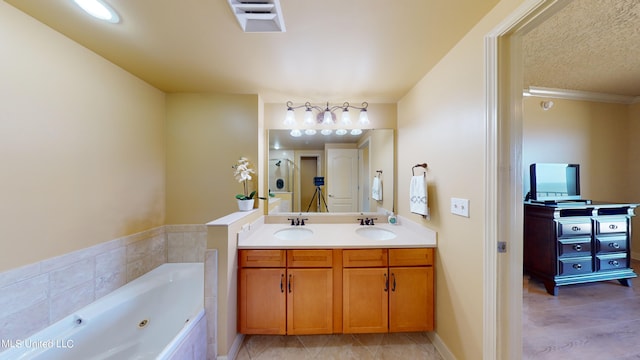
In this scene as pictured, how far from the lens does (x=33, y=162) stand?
3.97ft

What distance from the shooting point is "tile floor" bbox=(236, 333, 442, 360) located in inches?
62.5

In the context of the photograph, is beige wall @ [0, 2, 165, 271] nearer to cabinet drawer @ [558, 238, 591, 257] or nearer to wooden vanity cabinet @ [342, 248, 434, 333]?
wooden vanity cabinet @ [342, 248, 434, 333]

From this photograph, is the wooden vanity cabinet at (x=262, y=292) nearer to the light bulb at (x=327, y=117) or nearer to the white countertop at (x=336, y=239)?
the white countertop at (x=336, y=239)

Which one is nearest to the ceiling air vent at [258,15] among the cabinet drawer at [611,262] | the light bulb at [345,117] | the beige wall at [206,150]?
the beige wall at [206,150]

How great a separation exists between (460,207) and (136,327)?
8.67 ft

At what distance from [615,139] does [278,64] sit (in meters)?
4.93

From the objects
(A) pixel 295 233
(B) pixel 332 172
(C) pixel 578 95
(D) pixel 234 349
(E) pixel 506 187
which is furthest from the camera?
(C) pixel 578 95

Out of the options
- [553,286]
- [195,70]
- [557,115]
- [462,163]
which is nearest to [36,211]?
[195,70]

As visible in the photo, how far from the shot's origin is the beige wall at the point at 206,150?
2.19 m

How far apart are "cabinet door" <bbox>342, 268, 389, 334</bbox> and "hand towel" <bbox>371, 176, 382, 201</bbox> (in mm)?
905

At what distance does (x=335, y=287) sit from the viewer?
168 centimetres

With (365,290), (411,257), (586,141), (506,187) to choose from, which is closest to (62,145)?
(365,290)

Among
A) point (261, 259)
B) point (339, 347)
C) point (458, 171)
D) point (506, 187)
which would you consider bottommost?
point (339, 347)

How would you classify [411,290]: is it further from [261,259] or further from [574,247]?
[574,247]
